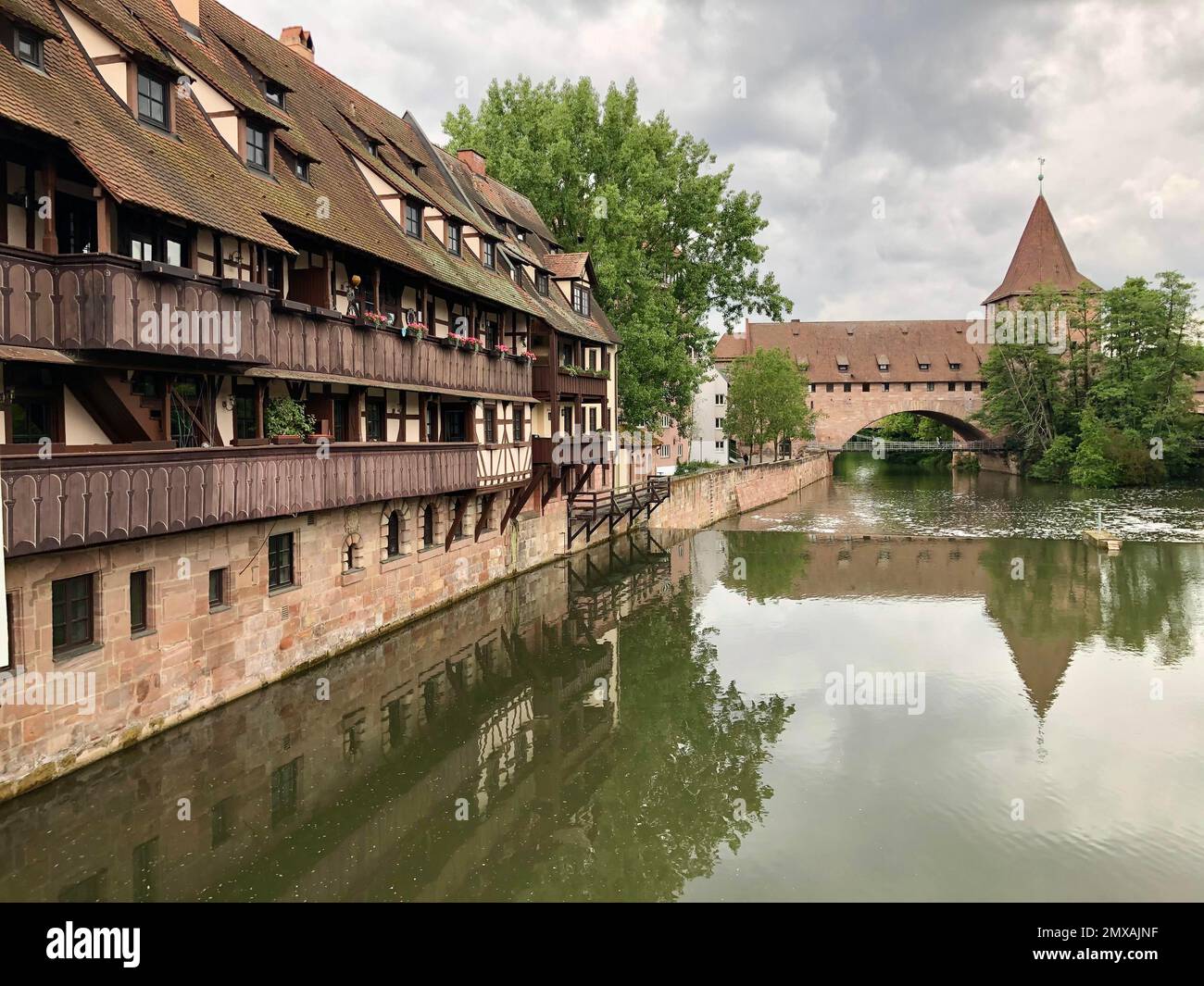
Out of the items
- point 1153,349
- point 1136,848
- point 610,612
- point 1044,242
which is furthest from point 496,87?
point 1044,242

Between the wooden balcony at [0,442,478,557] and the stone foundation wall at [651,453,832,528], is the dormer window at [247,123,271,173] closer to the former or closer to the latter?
the wooden balcony at [0,442,478,557]

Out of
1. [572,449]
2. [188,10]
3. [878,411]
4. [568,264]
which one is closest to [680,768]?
[188,10]

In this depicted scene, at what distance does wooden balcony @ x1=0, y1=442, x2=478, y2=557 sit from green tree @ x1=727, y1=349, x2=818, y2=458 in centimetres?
3991

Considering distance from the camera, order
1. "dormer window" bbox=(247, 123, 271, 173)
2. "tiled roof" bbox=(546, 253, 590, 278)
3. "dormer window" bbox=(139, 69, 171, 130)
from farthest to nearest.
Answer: "tiled roof" bbox=(546, 253, 590, 278) → "dormer window" bbox=(247, 123, 271, 173) → "dormer window" bbox=(139, 69, 171, 130)

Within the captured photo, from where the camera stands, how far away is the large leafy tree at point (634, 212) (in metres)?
30.9

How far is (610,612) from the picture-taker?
21.5 m

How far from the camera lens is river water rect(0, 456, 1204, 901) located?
9.11 meters

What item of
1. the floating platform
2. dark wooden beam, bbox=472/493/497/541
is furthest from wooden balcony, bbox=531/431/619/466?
the floating platform

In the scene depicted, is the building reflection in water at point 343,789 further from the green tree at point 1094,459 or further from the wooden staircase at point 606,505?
the green tree at point 1094,459

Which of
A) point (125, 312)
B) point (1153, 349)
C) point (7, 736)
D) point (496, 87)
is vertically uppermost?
point (496, 87)

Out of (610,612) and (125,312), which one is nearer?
(125,312)

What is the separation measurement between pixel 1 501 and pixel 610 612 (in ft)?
47.6
